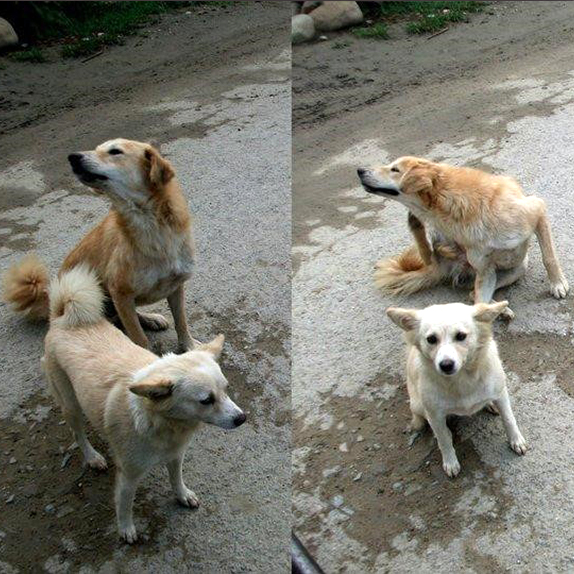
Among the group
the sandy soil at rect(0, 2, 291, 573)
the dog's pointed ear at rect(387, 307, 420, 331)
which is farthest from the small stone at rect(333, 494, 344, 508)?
the dog's pointed ear at rect(387, 307, 420, 331)

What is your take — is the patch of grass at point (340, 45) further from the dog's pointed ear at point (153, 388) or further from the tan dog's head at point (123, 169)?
the dog's pointed ear at point (153, 388)

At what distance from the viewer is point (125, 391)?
2127 millimetres

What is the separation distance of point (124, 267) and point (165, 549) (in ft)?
3.43

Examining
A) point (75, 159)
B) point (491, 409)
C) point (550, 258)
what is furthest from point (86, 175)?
point (550, 258)

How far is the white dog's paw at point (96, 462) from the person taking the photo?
88.8 inches

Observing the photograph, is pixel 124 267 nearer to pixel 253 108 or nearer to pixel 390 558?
pixel 390 558

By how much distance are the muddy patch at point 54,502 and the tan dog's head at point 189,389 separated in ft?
1.12

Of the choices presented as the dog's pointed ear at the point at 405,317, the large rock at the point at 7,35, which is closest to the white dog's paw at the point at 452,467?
the dog's pointed ear at the point at 405,317

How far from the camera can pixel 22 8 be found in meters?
3.30

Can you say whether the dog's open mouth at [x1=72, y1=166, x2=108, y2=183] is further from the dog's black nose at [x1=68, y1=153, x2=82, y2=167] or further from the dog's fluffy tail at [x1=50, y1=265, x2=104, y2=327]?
the dog's fluffy tail at [x1=50, y1=265, x2=104, y2=327]

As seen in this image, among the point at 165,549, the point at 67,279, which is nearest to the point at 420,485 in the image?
the point at 165,549

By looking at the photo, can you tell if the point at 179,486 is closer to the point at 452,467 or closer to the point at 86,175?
the point at 452,467

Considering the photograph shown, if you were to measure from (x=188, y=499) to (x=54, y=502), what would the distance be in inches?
14.4

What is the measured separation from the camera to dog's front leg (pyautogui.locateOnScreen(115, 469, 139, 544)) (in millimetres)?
1973
